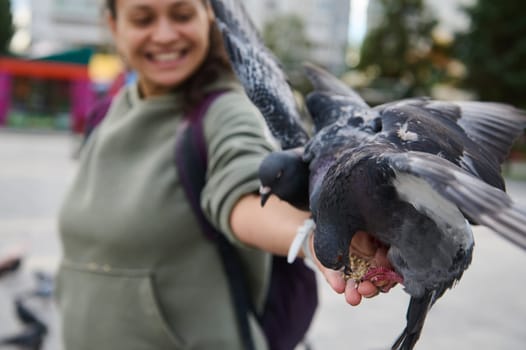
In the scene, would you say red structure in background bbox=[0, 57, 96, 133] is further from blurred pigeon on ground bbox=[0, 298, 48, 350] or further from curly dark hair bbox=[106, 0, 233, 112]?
curly dark hair bbox=[106, 0, 233, 112]

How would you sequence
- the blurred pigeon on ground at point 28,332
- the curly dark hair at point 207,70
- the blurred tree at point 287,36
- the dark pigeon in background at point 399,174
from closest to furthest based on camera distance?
the dark pigeon in background at point 399,174 → the curly dark hair at point 207,70 → the blurred pigeon on ground at point 28,332 → the blurred tree at point 287,36

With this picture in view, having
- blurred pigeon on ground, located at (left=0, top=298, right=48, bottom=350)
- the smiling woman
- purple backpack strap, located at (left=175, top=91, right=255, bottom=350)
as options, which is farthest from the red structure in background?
purple backpack strap, located at (left=175, top=91, right=255, bottom=350)

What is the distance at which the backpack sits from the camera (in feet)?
5.18

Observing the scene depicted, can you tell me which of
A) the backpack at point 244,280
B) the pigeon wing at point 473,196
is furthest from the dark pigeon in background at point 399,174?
the backpack at point 244,280

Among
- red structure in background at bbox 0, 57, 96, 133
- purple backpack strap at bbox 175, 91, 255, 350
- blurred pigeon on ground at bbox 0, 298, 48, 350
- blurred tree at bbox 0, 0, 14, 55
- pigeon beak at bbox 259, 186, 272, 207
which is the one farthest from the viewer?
blurred tree at bbox 0, 0, 14, 55

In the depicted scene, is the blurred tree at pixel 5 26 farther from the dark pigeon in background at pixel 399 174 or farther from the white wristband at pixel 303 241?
the white wristband at pixel 303 241

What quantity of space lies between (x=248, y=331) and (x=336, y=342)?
2.60 meters

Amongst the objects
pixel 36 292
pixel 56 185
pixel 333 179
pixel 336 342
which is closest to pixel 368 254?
pixel 333 179

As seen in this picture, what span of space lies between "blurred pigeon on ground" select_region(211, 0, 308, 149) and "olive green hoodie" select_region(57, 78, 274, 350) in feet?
0.30

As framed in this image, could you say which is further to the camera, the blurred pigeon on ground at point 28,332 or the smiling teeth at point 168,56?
the blurred pigeon on ground at point 28,332

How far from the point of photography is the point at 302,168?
1.35 meters

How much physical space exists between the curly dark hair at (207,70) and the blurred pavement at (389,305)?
2.19m

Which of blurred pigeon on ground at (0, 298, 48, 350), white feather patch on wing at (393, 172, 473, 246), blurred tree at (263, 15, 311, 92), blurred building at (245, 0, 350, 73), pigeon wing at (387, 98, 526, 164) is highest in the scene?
white feather patch on wing at (393, 172, 473, 246)

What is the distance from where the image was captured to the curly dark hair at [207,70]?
5.56 feet
